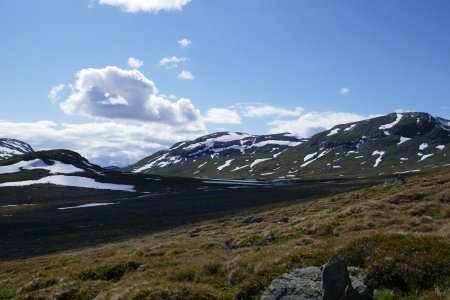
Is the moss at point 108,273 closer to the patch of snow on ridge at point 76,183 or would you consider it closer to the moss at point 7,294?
the moss at point 7,294

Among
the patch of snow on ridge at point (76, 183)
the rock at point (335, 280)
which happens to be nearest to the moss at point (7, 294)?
the rock at point (335, 280)

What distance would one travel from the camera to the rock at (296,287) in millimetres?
11602

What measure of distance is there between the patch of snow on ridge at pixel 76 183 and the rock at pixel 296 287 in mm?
158264

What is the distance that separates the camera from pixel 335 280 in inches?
430

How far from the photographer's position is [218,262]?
1783 centimetres

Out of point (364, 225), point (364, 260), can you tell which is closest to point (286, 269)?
point (364, 260)

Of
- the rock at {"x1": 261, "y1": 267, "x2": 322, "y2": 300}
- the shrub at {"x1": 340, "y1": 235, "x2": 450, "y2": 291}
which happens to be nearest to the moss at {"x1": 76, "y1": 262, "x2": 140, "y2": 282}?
the rock at {"x1": 261, "y1": 267, "x2": 322, "y2": 300}

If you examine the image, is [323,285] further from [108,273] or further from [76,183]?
[76,183]

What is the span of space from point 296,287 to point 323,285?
1194mm

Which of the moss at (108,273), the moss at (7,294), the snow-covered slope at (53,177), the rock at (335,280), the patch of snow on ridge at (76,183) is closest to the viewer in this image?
the rock at (335,280)

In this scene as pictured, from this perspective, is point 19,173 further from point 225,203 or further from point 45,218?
point 225,203

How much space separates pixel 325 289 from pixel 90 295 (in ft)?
32.7

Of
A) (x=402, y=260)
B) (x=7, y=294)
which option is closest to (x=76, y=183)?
→ (x=7, y=294)

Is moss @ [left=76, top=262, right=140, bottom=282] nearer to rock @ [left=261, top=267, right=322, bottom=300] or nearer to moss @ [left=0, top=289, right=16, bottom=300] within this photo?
moss @ [left=0, top=289, right=16, bottom=300]
